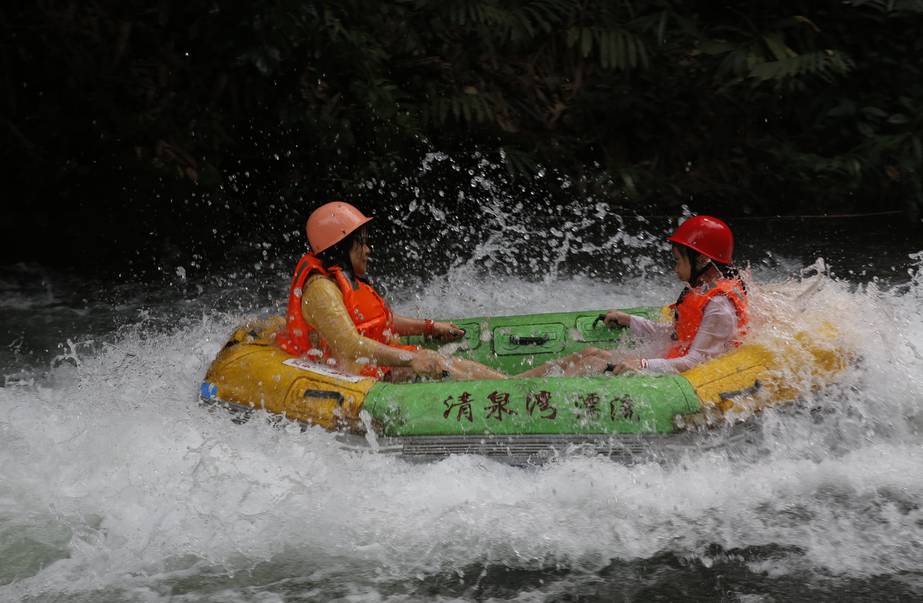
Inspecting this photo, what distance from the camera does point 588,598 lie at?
411 centimetres

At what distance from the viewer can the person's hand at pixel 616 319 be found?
18.8 feet

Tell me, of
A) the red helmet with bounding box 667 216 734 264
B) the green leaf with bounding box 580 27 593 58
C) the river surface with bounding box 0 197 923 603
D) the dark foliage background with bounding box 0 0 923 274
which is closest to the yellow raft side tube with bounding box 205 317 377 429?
the river surface with bounding box 0 197 923 603

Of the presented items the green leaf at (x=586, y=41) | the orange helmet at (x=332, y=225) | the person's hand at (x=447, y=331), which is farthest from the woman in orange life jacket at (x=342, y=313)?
the green leaf at (x=586, y=41)

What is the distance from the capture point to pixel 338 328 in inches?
197

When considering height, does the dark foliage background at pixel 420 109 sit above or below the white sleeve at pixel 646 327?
above

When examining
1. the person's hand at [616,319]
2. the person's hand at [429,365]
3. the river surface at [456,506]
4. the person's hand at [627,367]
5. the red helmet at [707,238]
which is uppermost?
the red helmet at [707,238]

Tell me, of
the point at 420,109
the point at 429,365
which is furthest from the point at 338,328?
the point at 420,109

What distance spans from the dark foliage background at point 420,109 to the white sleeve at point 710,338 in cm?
459

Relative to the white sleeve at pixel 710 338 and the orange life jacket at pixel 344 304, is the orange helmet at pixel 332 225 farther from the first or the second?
the white sleeve at pixel 710 338

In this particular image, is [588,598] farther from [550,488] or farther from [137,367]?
[137,367]

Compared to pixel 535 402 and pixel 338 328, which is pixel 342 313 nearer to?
pixel 338 328

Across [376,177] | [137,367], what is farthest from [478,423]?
[376,177]

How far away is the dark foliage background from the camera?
8.32 meters

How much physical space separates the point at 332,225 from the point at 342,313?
0.46 meters
